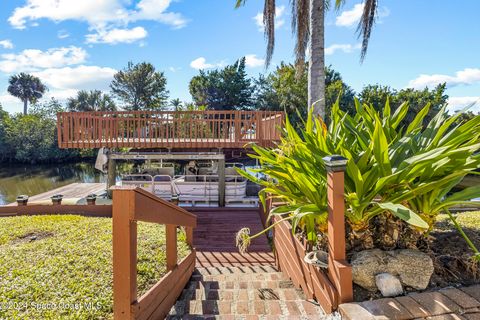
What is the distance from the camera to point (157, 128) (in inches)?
335

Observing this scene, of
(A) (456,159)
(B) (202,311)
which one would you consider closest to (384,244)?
(A) (456,159)

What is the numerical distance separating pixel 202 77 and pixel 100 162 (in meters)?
20.3

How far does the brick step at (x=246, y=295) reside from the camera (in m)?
2.41

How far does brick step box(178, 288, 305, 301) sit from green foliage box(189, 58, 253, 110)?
23.8m

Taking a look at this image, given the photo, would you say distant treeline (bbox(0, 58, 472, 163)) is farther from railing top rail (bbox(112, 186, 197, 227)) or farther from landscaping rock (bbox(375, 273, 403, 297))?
landscaping rock (bbox(375, 273, 403, 297))

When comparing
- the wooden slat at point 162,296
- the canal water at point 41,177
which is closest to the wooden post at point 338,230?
the wooden slat at point 162,296

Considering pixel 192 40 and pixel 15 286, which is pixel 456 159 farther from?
pixel 192 40

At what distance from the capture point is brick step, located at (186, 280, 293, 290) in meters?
2.82

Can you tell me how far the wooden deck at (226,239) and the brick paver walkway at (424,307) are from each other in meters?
3.09

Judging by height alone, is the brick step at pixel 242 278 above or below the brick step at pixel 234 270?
→ above

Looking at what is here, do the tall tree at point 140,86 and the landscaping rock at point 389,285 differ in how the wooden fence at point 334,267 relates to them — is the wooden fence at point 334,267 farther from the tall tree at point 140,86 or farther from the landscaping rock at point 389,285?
the tall tree at point 140,86

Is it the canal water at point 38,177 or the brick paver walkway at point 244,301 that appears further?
the canal water at point 38,177

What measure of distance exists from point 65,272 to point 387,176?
2.74 meters

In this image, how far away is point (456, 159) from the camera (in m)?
1.87
